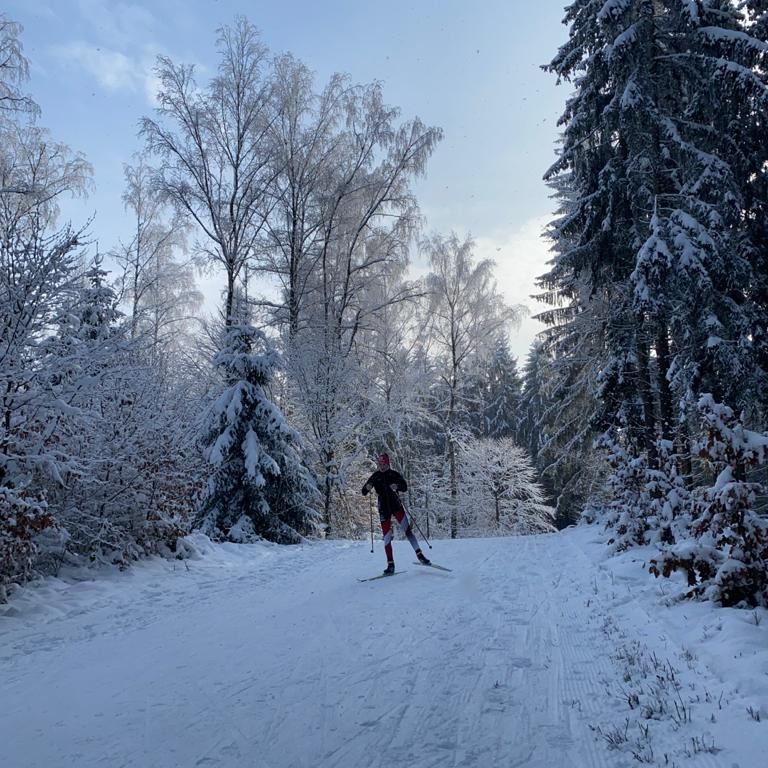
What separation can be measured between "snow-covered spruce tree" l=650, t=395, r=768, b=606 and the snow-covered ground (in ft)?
0.94

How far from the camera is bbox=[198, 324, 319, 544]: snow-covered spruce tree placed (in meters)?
13.3

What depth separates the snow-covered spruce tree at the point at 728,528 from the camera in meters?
4.87

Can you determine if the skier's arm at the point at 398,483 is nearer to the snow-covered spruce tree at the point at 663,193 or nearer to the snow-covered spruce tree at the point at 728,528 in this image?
the snow-covered spruce tree at the point at 663,193

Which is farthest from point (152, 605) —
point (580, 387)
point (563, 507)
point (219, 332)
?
point (563, 507)

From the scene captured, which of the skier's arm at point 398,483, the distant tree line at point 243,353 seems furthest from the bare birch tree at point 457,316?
the skier's arm at point 398,483

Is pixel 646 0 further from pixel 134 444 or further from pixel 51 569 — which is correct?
pixel 51 569

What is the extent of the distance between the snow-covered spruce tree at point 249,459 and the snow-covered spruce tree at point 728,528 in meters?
9.62

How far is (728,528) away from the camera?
5.09 meters

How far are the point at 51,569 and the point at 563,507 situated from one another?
27.3 m

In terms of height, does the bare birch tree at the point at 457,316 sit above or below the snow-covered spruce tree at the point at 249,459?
above

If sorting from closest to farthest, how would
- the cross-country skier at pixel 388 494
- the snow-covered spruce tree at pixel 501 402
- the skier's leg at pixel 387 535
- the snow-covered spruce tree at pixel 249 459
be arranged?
the skier's leg at pixel 387 535, the cross-country skier at pixel 388 494, the snow-covered spruce tree at pixel 249 459, the snow-covered spruce tree at pixel 501 402

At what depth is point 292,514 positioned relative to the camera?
1449cm

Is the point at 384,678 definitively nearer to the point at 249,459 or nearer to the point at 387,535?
the point at 387,535

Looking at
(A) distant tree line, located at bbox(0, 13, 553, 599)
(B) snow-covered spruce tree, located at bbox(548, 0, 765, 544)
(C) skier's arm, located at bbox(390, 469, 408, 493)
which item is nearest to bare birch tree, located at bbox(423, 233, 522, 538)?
(A) distant tree line, located at bbox(0, 13, 553, 599)
